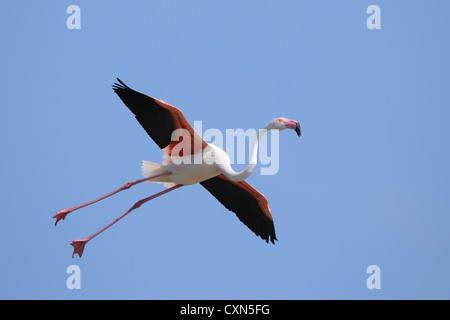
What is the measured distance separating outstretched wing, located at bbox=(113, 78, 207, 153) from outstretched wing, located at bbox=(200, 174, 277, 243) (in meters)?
1.73

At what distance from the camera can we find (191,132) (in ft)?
49.0

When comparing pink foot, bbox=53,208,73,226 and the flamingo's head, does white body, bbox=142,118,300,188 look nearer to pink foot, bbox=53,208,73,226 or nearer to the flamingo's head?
the flamingo's head

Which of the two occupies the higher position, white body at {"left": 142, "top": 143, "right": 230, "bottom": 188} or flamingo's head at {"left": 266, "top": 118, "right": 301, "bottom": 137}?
flamingo's head at {"left": 266, "top": 118, "right": 301, "bottom": 137}

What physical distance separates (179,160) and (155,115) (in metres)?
1.16

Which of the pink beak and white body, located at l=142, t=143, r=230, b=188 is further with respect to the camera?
white body, located at l=142, t=143, r=230, b=188

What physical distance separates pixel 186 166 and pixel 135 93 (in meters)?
1.85

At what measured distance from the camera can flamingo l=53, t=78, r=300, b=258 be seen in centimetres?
1449

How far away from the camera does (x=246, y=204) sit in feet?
54.9

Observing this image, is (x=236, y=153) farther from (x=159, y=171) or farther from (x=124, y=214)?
(x=124, y=214)

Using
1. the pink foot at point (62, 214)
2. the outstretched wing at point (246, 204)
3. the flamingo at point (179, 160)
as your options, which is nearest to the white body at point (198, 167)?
the flamingo at point (179, 160)

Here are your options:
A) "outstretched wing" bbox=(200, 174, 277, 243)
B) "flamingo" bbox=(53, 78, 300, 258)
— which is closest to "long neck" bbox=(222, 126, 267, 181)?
"flamingo" bbox=(53, 78, 300, 258)

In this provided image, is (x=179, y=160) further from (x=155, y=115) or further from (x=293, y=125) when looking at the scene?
(x=293, y=125)
